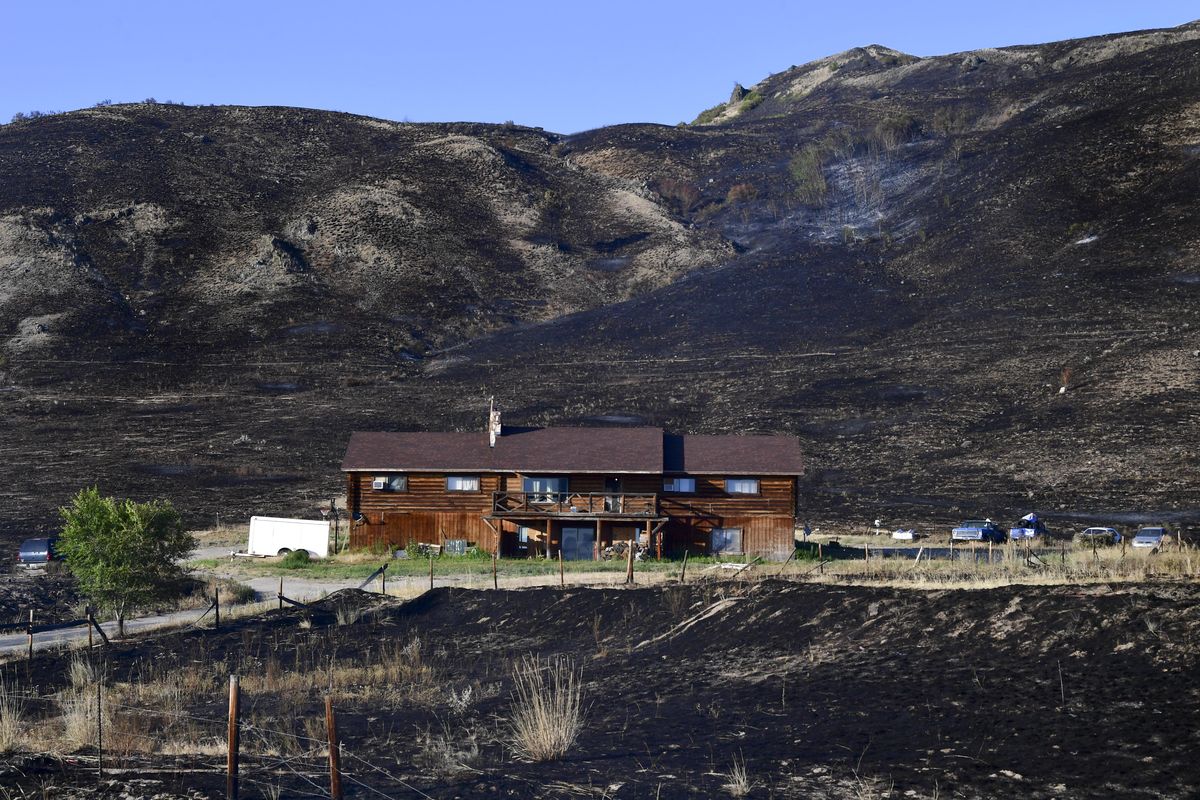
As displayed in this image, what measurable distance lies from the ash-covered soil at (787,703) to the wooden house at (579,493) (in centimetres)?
2189

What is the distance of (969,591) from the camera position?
23.8 meters

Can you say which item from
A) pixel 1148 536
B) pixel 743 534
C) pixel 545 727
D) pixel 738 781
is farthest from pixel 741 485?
pixel 738 781

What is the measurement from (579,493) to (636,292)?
257 ft

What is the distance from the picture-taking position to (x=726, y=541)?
2010 inches

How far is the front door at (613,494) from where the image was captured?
50.6 metres

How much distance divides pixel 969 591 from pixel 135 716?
14305 mm

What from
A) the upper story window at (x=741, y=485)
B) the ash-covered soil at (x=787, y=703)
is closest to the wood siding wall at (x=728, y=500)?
the upper story window at (x=741, y=485)

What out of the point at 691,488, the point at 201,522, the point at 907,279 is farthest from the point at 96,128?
the point at 691,488

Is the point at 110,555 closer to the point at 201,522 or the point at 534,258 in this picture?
the point at 201,522

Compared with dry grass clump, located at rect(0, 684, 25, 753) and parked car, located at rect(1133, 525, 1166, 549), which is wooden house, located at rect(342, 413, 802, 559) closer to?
parked car, located at rect(1133, 525, 1166, 549)

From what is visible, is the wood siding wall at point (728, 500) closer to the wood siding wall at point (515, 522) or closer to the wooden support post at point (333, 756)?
the wood siding wall at point (515, 522)

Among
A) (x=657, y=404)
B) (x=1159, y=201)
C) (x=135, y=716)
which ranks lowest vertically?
(x=135, y=716)

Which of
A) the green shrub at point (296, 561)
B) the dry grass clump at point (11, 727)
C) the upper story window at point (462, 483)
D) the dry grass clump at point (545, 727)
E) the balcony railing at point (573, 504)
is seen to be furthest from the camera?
the upper story window at point (462, 483)

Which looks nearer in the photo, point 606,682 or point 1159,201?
point 606,682
